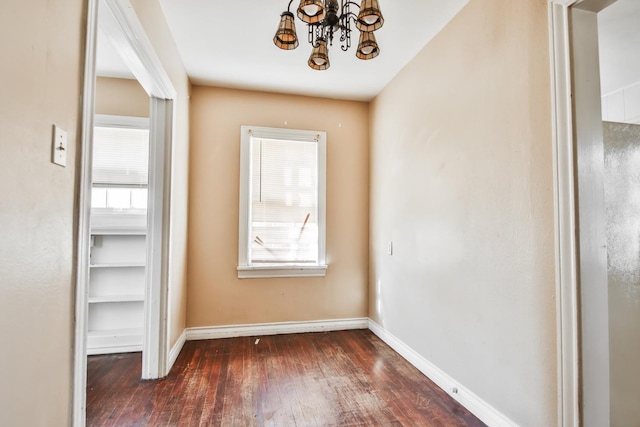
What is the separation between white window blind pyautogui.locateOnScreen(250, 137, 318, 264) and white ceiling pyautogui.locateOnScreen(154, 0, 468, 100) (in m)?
0.63

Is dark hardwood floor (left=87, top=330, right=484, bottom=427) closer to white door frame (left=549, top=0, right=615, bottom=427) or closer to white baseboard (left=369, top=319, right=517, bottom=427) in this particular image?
white baseboard (left=369, top=319, right=517, bottom=427)

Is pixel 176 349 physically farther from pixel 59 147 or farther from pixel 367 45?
pixel 367 45

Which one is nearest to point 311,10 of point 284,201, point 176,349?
point 284,201

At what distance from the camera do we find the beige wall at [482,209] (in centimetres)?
158

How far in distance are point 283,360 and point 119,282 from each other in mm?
1723

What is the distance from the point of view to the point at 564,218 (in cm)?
143

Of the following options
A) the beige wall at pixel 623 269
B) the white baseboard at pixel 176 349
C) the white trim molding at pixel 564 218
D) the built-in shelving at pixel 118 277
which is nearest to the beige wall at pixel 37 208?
the white baseboard at pixel 176 349

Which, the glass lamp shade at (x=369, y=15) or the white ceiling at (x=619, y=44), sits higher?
the white ceiling at (x=619, y=44)

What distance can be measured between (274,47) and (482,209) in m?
1.97

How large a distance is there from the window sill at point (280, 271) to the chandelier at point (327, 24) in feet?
6.81

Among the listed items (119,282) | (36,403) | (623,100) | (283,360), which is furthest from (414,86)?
(119,282)

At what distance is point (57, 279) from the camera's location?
111 centimetres

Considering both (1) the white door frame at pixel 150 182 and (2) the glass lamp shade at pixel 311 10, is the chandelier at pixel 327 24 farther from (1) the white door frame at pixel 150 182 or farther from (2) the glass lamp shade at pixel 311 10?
(1) the white door frame at pixel 150 182

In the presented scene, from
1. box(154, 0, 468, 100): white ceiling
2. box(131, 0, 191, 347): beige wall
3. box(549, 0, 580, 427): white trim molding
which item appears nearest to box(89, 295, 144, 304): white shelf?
box(131, 0, 191, 347): beige wall
